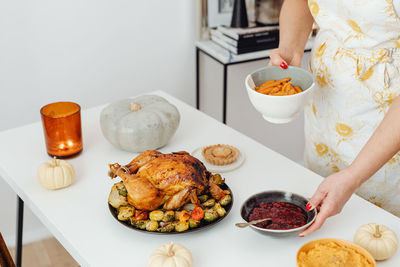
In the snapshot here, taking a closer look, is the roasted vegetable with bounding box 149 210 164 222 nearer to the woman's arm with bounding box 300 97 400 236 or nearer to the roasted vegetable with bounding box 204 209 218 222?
the roasted vegetable with bounding box 204 209 218 222

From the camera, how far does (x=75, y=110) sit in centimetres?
148

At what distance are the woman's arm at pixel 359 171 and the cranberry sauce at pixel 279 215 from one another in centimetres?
4

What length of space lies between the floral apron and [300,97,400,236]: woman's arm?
0.87ft

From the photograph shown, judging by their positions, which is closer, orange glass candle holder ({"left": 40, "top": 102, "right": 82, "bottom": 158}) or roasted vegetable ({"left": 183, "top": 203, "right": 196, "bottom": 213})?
roasted vegetable ({"left": 183, "top": 203, "right": 196, "bottom": 213})

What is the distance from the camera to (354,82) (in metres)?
1.40

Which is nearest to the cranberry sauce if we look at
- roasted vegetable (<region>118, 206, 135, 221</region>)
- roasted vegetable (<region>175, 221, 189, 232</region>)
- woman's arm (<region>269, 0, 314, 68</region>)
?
roasted vegetable (<region>175, 221, 189, 232</region>)

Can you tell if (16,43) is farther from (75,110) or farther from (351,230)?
(351,230)

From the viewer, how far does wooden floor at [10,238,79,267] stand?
7.63 feet

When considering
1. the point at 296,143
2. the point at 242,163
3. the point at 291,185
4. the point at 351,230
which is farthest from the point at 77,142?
the point at 296,143

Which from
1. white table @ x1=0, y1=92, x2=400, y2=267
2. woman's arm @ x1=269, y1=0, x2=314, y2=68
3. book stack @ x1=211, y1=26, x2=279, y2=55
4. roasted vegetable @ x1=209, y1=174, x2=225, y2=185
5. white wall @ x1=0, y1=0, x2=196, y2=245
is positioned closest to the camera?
white table @ x1=0, y1=92, x2=400, y2=267

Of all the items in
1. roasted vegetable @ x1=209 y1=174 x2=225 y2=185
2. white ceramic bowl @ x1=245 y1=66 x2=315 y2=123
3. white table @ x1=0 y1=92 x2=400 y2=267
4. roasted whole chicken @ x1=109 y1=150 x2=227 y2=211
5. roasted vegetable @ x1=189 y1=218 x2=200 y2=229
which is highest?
white ceramic bowl @ x1=245 y1=66 x2=315 y2=123

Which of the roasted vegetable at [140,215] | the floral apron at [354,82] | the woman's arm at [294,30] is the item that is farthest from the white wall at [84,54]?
the roasted vegetable at [140,215]

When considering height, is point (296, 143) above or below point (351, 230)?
below

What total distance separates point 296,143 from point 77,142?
1794 millimetres
